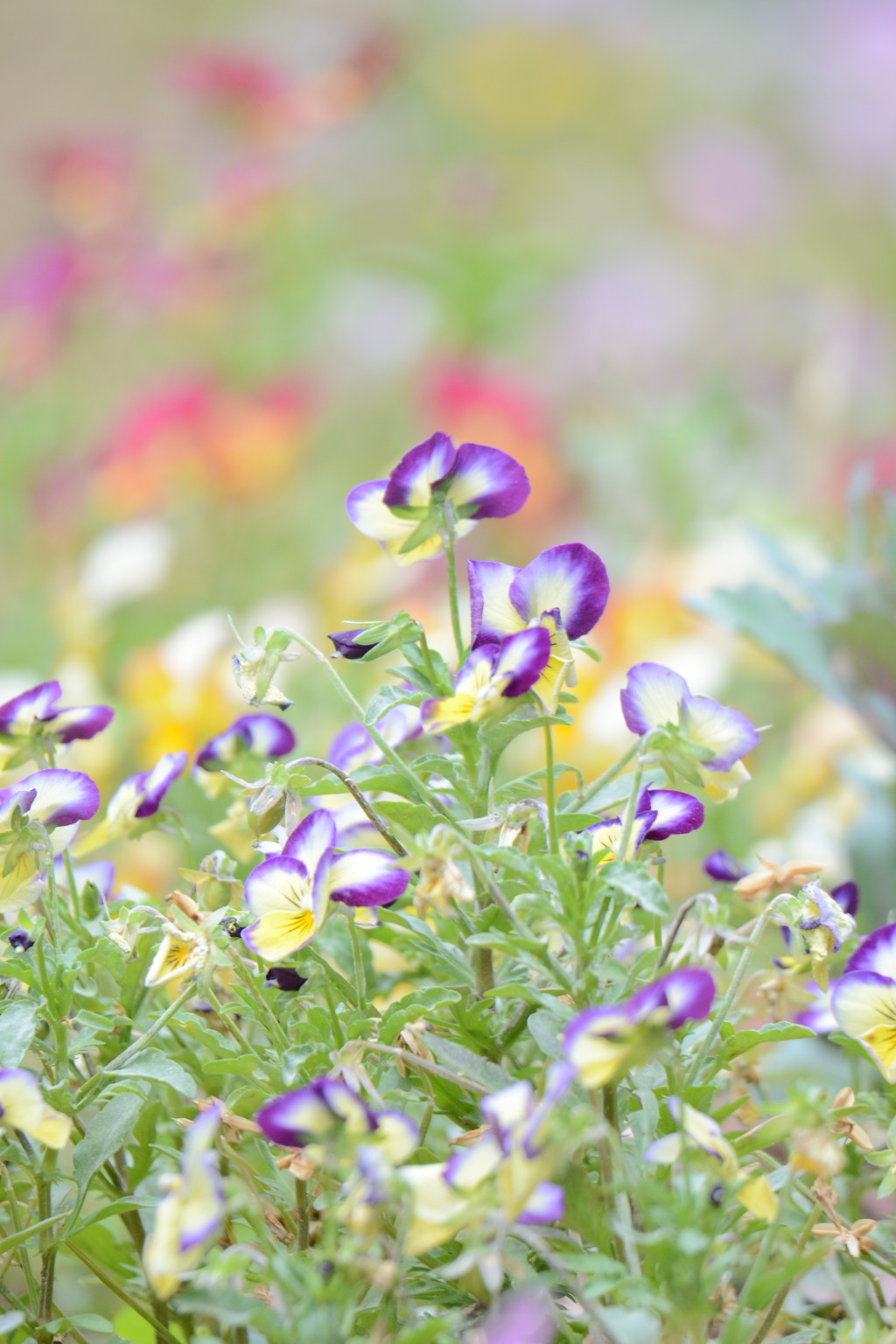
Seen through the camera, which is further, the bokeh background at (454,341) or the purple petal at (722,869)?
the bokeh background at (454,341)

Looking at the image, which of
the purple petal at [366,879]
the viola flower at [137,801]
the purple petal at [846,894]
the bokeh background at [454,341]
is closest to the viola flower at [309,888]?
the purple petal at [366,879]

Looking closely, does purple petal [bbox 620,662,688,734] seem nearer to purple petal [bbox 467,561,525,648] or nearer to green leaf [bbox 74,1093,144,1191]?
purple petal [bbox 467,561,525,648]

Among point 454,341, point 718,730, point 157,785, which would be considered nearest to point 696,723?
point 718,730

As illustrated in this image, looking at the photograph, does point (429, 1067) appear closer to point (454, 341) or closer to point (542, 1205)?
point (542, 1205)

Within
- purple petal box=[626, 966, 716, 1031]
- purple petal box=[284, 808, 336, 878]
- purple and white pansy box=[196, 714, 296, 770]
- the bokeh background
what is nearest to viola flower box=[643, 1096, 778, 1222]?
purple petal box=[626, 966, 716, 1031]

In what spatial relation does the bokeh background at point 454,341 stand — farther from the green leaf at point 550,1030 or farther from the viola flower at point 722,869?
the green leaf at point 550,1030
